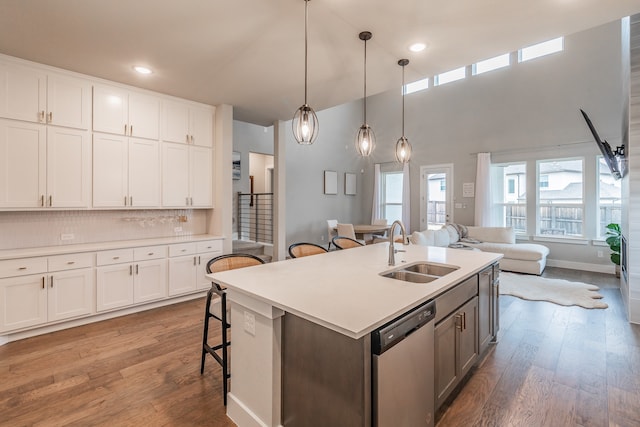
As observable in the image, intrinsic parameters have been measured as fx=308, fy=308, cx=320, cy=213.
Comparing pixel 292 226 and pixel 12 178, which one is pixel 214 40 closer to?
pixel 12 178

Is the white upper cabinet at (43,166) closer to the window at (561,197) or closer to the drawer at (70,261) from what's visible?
the drawer at (70,261)

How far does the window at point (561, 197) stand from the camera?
597 cm

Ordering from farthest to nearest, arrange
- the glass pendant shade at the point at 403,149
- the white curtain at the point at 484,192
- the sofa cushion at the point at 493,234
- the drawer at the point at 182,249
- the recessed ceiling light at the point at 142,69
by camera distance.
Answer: the white curtain at the point at 484,192
the sofa cushion at the point at 493,234
the drawer at the point at 182,249
the recessed ceiling light at the point at 142,69
the glass pendant shade at the point at 403,149

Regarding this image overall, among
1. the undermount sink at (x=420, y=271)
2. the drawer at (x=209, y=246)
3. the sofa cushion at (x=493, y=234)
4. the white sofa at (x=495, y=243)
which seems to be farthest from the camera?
the sofa cushion at (x=493, y=234)

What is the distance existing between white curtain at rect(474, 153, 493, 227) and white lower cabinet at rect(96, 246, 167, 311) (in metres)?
6.36

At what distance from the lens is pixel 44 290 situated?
9.73 ft

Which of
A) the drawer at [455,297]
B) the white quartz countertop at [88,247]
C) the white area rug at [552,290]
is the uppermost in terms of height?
the white quartz countertop at [88,247]

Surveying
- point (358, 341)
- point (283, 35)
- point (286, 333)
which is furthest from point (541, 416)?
point (283, 35)

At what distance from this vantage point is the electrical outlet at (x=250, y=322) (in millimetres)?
1694

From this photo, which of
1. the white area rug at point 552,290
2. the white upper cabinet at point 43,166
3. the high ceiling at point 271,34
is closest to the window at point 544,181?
the white area rug at point 552,290

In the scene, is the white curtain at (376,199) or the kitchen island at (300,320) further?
the white curtain at (376,199)

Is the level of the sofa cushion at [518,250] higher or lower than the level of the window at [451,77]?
lower

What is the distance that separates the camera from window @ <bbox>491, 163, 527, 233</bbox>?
6.67 meters

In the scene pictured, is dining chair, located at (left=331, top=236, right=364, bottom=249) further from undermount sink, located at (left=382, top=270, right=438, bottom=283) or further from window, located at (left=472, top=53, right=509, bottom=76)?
window, located at (left=472, top=53, right=509, bottom=76)
